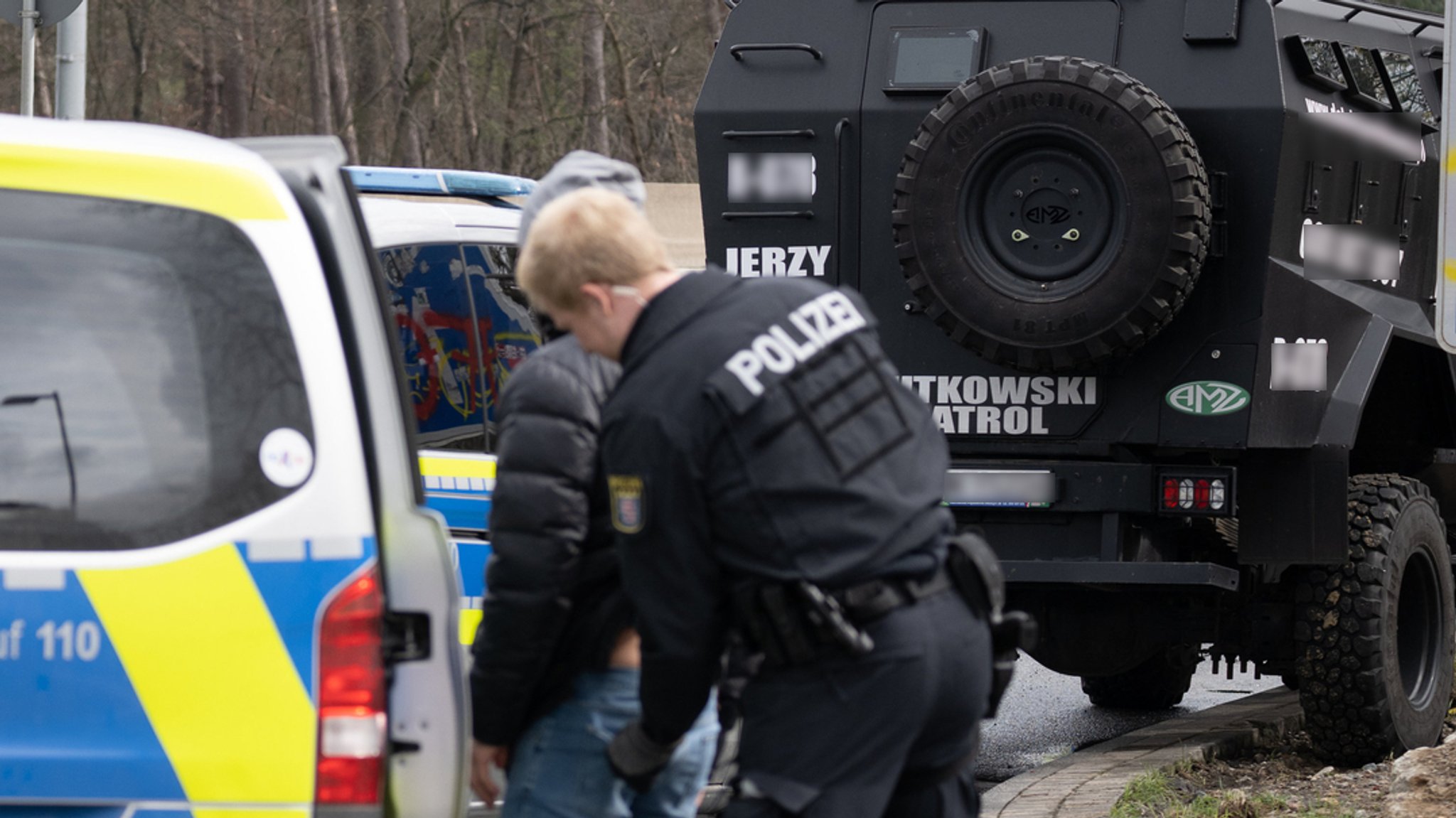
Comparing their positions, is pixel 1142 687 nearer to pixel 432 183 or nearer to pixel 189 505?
pixel 432 183

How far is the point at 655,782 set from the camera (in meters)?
3.31

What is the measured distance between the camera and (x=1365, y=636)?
6.68 meters

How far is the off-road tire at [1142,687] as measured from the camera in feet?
28.4

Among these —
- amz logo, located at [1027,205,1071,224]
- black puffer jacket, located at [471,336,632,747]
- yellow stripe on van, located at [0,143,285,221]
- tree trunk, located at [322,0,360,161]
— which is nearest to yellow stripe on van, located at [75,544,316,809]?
black puffer jacket, located at [471,336,632,747]

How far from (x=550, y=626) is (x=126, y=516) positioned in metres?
0.66

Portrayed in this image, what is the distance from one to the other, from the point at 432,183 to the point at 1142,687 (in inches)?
174

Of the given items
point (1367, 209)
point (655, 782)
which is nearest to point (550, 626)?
point (655, 782)

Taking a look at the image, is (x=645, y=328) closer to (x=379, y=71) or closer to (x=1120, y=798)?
(x=1120, y=798)

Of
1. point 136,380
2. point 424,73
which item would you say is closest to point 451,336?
point 136,380

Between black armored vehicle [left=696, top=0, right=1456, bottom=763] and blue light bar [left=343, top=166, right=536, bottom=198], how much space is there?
134cm

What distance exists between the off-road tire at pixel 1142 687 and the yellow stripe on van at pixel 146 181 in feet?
20.6

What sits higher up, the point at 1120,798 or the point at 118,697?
the point at 118,697

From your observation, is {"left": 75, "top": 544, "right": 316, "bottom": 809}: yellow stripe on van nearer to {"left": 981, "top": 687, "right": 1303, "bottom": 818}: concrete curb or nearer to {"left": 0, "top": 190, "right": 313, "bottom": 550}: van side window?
{"left": 0, "top": 190, "right": 313, "bottom": 550}: van side window

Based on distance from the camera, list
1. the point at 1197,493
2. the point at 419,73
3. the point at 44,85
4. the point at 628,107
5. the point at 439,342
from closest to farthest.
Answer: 1. the point at 439,342
2. the point at 1197,493
3. the point at 44,85
4. the point at 419,73
5. the point at 628,107
